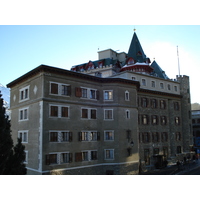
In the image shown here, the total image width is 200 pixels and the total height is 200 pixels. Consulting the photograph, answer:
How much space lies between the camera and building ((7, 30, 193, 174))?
24922 millimetres

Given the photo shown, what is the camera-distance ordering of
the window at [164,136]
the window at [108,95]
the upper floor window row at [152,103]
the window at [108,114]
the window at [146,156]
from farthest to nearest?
1. the window at [164,136]
2. the upper floor window row at [152,103]
3. the window at [146,156]
4. the window at [108,95]
5. the window at [108,114]

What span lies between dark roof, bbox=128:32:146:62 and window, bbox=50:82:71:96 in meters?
24.5

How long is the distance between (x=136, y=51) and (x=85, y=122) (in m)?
27.2

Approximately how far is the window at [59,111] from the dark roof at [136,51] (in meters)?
25.9

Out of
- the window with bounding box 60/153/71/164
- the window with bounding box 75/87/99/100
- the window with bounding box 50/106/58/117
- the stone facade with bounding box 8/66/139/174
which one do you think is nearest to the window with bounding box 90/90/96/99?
the window with bounding box 75/87/99/100

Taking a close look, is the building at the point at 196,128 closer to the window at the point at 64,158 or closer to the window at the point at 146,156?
the window at the point at 146,156

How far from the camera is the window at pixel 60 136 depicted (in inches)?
975

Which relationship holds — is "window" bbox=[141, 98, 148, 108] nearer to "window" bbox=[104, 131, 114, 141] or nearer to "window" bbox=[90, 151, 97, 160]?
"window" bbox=[104, 131, 114, 141]

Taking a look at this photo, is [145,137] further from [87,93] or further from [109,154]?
[87,93]

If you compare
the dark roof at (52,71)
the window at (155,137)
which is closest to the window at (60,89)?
the dark roof at (52,71)

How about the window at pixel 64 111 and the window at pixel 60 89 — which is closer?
the window at pixel 60 89

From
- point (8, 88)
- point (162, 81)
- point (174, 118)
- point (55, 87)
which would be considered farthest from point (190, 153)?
point (8, 88)

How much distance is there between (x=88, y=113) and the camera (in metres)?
28.8

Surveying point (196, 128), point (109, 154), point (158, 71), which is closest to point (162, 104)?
point (158, 71)
